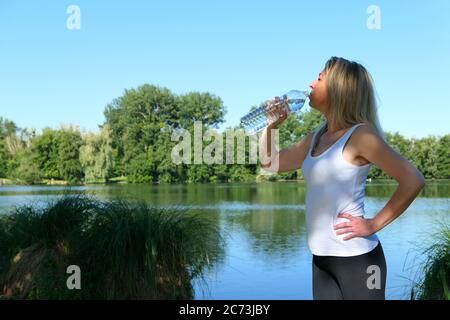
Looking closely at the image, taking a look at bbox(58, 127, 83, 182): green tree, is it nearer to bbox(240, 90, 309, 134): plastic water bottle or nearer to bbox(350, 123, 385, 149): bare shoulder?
bbox(240, 90, 309, 134): plastic water bottle

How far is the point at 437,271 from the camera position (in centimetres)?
388

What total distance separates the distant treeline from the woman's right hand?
30.9 meters

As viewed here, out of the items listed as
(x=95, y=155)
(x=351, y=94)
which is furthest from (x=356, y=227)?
(x=95, y=155)

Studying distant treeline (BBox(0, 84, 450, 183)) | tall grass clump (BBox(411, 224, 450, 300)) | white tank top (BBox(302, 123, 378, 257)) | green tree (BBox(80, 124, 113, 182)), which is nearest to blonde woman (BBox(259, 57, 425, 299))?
white tank top (BBox(302, 123, 378, 257))

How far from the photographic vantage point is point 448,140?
141 feet

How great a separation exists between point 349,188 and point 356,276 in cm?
25

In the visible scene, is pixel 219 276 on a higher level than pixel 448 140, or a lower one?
lower

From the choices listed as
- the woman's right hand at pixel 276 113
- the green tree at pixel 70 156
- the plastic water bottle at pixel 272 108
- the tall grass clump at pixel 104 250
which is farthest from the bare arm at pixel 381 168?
the green tree at pixel 70 156

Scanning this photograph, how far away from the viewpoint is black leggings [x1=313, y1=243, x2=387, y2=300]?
1.43 metres

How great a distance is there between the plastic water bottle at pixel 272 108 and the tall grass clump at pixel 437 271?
2158mm

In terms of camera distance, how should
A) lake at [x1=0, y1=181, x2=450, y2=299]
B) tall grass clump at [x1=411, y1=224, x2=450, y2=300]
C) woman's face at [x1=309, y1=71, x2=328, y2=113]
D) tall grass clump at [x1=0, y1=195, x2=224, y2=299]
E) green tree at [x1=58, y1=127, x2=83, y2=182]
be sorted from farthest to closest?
green tree at [x1=58, y1=127, x2=83, y2=182], lake at [x1=0, y1=181, x2=450, y2=299], tall grass clump at [x1=0, y1=195, x2=224, y2=299], tall grass clump at [x1=411, y1=224, x2=450, y2=300], woman's face at [x1=309, y1=71, x2=328, y2=113]
